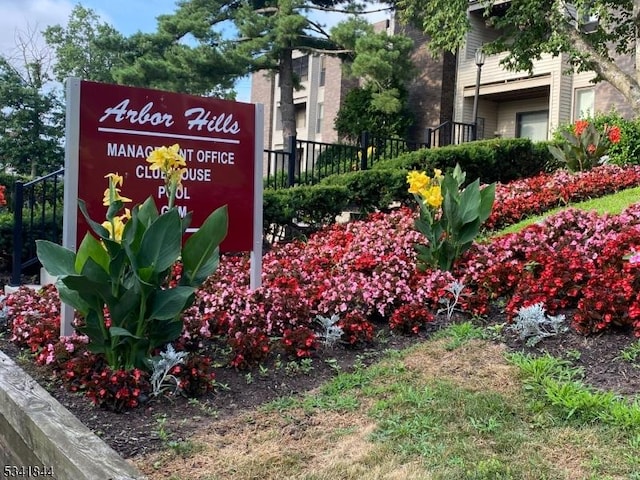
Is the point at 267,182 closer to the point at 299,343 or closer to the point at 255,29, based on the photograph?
the point at 299,343

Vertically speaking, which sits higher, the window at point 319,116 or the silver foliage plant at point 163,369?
the window at point 319,116

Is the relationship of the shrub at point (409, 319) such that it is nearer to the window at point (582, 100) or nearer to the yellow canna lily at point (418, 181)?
the yellow canna lily at point (418, 181)

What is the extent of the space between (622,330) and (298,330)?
1.97 meters

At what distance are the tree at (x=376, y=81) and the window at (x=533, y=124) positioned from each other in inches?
152

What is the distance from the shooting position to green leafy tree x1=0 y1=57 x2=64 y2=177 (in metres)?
23.6

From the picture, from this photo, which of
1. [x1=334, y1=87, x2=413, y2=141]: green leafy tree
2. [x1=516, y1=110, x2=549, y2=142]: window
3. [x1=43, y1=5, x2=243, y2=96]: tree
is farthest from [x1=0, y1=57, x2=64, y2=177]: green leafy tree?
[x1=516, y1=110, x2=549, y2=142]: window

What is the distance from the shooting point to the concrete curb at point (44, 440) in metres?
2.49

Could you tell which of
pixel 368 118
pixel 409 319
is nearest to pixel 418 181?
pixel 409 319

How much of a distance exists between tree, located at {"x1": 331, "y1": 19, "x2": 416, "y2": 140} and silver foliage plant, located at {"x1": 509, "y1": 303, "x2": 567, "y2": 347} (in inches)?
624

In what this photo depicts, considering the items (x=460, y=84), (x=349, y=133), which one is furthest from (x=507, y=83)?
(x=349, y=133)

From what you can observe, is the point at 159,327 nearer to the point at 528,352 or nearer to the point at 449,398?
the point at 449,398

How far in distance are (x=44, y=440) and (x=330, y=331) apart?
192 centimetres

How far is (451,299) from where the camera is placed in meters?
4.72

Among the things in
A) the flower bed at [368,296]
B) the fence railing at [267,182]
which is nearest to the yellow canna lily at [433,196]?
the flower bed at [368,296]
